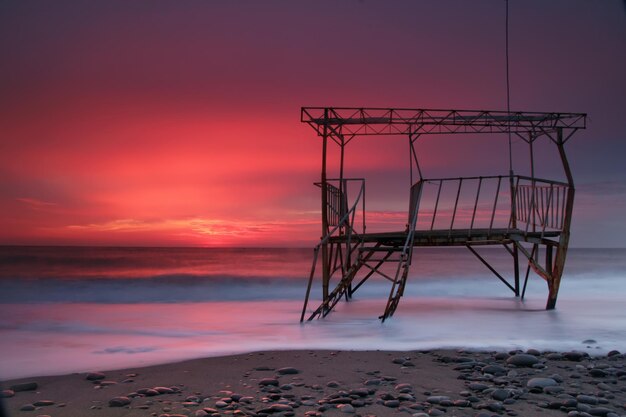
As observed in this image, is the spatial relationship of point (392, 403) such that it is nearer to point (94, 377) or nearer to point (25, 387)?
point (94, 377)

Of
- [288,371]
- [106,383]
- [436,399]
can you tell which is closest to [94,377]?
[106,383]

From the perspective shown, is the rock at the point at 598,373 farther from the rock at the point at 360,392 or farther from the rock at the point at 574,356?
the rock at the point at 360,392

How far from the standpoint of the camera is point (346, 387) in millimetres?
6691

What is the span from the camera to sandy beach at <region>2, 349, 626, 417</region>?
227 inches

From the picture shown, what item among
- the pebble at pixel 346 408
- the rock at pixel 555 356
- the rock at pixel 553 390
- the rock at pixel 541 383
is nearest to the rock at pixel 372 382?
the pebble at pixel 346 408

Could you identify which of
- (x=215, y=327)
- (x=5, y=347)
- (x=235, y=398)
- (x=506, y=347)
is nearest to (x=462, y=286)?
(x=215, y=327)

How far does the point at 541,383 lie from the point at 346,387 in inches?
87.1

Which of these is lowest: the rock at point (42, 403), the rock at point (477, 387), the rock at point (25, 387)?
the rock at point (25, 387)

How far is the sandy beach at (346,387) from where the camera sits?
18.9ft

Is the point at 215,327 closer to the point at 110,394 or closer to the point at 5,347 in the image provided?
the point at 5,347

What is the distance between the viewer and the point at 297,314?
16625mm

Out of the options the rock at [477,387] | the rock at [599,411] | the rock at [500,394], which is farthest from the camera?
the rock at [477,387]

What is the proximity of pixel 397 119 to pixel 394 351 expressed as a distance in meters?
7.46

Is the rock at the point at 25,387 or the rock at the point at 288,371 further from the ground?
the rock at the point at 288,371
